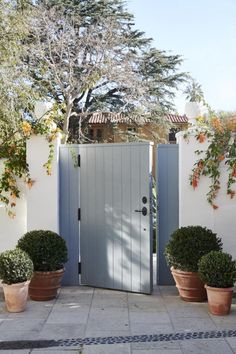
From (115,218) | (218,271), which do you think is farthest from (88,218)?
(218,271)

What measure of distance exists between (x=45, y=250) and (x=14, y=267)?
57cm

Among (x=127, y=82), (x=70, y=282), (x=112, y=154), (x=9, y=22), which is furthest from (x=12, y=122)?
(x=127, y=82)

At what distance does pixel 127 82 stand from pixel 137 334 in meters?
16.8

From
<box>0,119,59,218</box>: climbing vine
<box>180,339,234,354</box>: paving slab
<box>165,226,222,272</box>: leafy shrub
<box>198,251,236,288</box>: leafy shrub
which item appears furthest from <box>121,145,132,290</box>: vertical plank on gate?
<box>180,339,234,354</box>: paving slab

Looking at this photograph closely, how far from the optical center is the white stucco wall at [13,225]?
5.98 meters

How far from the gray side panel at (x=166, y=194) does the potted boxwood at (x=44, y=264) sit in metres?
Result: 1.44

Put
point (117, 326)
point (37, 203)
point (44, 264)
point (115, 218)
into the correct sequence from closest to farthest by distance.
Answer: point (117, 326) < point (44, 264) < point (115, 218) < point (37, 203)

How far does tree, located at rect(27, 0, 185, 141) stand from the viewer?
1836cm

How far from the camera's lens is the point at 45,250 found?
5270 millimetres

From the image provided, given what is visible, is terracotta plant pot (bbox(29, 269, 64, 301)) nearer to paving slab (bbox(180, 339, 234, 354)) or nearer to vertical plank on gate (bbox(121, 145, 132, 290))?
vertical plank on gate (bbox(121, 145, 132, 290))

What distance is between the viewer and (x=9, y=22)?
25.3 feet

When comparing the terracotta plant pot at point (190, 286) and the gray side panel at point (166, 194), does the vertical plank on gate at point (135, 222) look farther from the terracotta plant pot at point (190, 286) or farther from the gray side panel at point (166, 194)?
the terracotta plant pot at point (190, 286)

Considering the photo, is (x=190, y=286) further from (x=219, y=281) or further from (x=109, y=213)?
(x=109, y=213)

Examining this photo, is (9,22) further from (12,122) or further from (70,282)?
(70,282)
